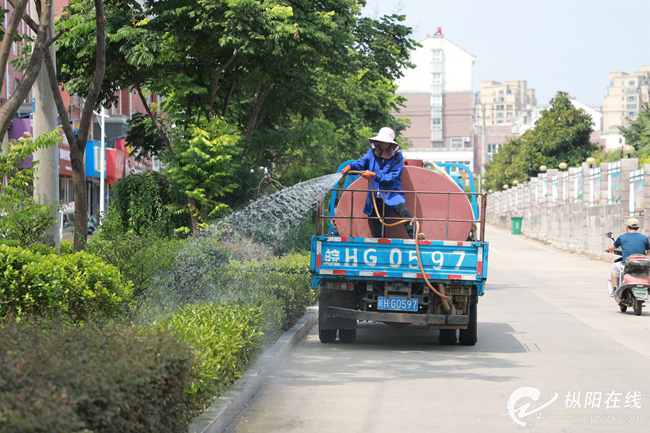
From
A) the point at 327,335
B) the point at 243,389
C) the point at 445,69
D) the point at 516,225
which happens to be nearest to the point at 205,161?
the point at 327,335

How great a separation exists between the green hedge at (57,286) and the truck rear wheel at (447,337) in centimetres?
479

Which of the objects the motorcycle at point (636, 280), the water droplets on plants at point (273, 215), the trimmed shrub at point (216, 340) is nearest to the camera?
the trimmed shrub at point (216, 340)

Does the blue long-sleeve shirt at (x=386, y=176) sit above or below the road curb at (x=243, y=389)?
above

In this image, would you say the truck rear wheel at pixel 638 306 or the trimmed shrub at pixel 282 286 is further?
the truck rear wheel at pixel 638 306

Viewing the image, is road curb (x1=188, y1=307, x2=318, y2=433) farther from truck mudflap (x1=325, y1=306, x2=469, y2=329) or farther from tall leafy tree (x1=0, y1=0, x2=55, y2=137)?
tall leafy tree (x1=0, y1=0, x2=55, y2=137)

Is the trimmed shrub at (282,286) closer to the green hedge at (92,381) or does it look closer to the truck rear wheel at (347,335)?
the truck rear wheel at (347,335)

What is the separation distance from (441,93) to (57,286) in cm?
15762

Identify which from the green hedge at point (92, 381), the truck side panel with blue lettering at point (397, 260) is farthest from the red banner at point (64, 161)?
the green hedge at point (92, 381)

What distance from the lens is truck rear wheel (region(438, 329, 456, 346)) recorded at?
37.3 feet

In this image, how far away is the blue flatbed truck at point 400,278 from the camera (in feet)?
34.5

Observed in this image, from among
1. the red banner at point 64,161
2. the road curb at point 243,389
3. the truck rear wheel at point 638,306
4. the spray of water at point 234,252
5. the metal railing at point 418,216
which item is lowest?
the truck rear wheel at point 638,306

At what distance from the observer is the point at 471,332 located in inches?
440

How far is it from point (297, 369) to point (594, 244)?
108 feet

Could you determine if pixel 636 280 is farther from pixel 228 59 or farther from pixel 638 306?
pixel 228 59
